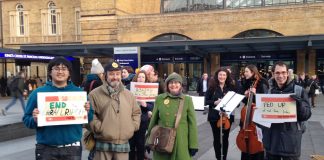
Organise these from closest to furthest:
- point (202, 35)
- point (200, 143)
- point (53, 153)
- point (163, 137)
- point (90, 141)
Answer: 1. point (53, 153)
2. point (90, 141)
3. point (163, 137)
4. point (200, 143)
5. point (202, 35)

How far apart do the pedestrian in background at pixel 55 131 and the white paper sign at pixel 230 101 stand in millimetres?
2881

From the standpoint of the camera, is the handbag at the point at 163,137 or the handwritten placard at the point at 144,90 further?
the handwritten placard at the point at 144,90

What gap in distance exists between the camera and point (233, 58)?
2653cm

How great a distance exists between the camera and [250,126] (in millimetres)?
5980

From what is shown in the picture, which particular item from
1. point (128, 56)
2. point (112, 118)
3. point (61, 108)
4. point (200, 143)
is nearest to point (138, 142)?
point (112, 118)

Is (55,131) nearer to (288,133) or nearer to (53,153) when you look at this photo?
(53,153)

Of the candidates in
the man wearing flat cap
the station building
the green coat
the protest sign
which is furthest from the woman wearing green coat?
the station building

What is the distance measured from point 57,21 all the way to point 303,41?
1086 inches

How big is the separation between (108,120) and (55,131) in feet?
2.15

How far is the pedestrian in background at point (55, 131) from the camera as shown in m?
3.66

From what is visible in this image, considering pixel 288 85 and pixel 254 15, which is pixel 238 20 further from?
pixel 288 85

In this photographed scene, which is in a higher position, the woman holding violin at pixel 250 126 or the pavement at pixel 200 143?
the woman holding violin at pixel 250 126

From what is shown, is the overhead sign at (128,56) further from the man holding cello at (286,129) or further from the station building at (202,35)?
the man holding cello at (286,129)

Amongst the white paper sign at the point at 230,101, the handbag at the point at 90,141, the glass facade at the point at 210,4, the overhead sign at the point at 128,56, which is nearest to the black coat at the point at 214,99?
the white paper sign at the point at 230,101
